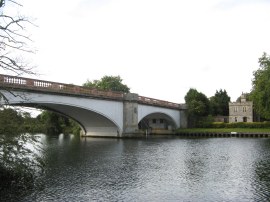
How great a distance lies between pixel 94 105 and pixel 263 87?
23.4m

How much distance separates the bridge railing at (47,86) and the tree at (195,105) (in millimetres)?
21141

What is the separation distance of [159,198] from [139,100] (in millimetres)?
33736

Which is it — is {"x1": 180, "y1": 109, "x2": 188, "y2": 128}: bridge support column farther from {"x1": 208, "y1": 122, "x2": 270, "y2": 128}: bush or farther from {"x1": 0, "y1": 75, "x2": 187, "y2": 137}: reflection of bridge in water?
{"x1": 0, "y1": 75, "x2": 187, "y2": 137}: reflection of bridge in water

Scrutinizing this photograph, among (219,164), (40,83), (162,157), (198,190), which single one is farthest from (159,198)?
(40,83)

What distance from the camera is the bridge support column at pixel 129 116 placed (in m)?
42.7

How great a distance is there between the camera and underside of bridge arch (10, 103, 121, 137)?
3661cm

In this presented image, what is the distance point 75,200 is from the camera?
36.7 ft

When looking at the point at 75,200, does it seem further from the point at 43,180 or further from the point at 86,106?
the point at 86,106

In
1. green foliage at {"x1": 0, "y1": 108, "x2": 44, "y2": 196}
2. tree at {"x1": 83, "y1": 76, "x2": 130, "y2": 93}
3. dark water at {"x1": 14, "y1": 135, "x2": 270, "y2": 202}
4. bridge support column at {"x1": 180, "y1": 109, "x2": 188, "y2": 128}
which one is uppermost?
tree at {"x1": 83, "y1": 76, "x2": 130, "y2": 93}

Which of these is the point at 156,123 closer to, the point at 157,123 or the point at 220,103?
the point at 157,123

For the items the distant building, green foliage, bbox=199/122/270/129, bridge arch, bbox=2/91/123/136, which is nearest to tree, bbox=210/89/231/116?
the distant building

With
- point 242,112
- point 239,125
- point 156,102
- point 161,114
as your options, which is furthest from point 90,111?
point 242,112

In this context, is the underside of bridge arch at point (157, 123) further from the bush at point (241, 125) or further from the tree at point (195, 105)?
the bush at point (241, 125)

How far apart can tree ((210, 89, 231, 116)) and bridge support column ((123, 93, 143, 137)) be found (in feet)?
98.1
